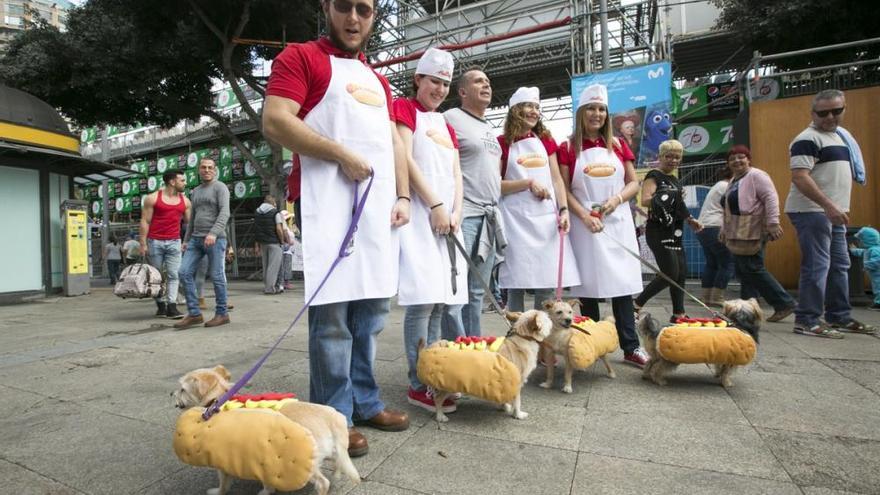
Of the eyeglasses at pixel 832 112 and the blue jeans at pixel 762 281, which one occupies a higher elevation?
the eyeglasses at pixel 832 112

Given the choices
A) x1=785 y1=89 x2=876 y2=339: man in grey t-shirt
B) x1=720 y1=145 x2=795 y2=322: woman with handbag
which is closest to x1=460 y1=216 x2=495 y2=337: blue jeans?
x1=785 y1=89 x2=876 y2=339: man in grey t-shirt

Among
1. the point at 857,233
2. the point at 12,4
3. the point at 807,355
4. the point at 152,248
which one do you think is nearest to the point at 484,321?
the point at 807,355

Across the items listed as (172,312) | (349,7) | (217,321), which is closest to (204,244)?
(217,321)

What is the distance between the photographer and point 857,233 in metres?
6.04

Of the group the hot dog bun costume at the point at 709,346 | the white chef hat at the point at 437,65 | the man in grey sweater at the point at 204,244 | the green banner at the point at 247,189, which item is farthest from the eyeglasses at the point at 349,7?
the green banner at the point at 247,189

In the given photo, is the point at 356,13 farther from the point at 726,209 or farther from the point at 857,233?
the point at 857,233

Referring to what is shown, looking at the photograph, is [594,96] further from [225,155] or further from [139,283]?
[225,155]

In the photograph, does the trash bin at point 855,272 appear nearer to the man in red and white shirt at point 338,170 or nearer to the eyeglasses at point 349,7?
the man in red and white shirt at point 338,170

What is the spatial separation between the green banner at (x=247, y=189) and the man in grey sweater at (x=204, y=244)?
21955 millimetres

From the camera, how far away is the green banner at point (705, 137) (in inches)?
617

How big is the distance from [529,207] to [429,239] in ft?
3.61

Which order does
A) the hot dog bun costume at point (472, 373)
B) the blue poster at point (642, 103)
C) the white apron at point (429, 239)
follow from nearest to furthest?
the hot dog bun costume at point (472, 373) < the white apron at point (429, 239) < the blue poster at point (642, 103)

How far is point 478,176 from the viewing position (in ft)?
9.92

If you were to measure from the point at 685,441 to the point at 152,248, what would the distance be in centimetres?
634
